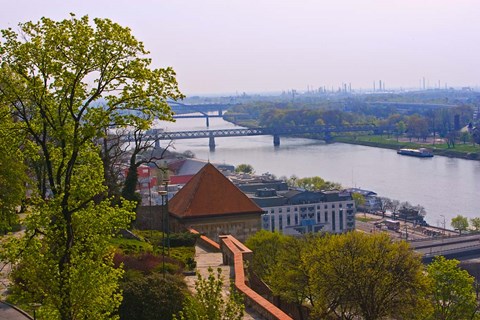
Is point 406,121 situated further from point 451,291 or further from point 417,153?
point 451,291

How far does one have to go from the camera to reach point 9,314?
584cm

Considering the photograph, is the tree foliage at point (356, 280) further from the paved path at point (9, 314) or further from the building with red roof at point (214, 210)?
the paved path at point (9, 314)

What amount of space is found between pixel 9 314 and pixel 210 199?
17.4 ft

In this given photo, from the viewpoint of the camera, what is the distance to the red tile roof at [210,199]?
35.3ft

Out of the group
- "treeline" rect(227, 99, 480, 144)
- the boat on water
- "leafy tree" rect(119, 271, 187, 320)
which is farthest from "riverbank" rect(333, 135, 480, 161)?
"leafy tree" rect(119, 271, 187, 320)

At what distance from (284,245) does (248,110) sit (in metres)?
85.8

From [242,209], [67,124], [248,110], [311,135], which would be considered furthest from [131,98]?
[248,110]

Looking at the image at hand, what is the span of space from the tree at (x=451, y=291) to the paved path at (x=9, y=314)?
5262 millimetres

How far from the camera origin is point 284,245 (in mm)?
9773

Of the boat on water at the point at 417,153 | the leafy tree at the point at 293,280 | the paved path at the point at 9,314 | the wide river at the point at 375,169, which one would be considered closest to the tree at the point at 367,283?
the leafy tree at the point at 293,280

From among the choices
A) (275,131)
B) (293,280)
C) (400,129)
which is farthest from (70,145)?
(400,129)

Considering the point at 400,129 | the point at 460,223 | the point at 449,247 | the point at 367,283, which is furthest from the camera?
the point at 400,129

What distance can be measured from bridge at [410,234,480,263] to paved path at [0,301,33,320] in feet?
49.0

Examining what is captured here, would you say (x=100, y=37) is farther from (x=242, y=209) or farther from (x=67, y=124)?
(x=242, y=209)
